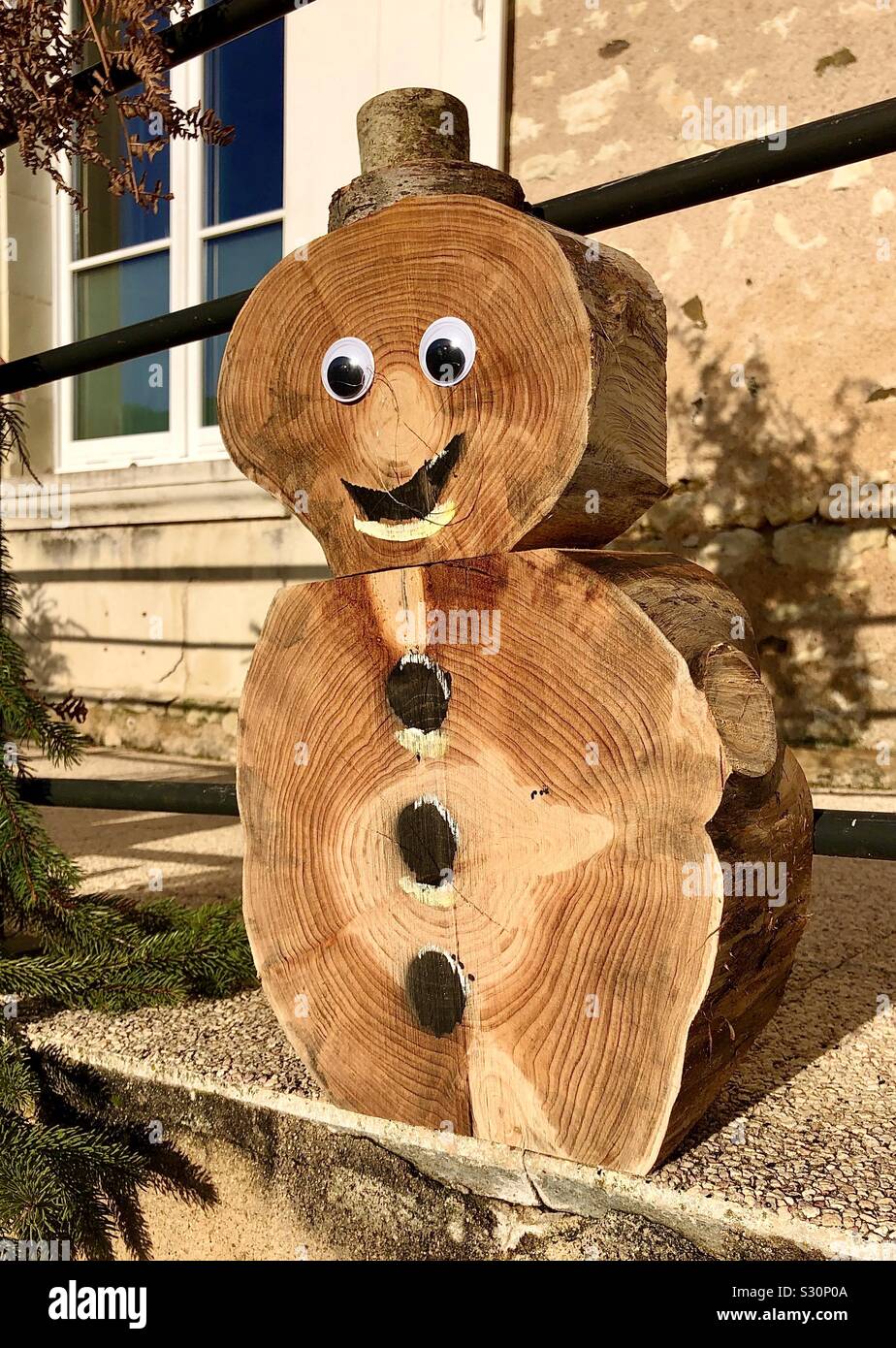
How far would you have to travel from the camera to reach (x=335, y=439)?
1072 millimetres

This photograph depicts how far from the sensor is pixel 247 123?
185 inches

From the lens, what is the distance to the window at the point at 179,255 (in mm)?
4660

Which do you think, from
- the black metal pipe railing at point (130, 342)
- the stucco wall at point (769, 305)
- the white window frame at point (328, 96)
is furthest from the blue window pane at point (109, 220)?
the black metal pipe railing at point (130, 342)

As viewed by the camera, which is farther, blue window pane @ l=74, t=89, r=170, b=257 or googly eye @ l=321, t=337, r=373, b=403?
blue window pane @ l=74, t=89, r=170, b=257

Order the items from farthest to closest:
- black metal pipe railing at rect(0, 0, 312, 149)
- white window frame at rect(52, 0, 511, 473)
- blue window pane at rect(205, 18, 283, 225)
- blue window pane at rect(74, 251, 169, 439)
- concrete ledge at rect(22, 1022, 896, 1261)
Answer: blue window pane at rect(74, 251, 169, 439)
blue window pane at rect(205, 18, 283, 225)
white window frame at rect(52, 0, 511, 473)
black metal pipe railing at rect(0, 0, 312, 149)
concrete ledge at rect(22, 1022, 896, 1261)

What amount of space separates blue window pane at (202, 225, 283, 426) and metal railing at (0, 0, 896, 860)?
11.0 feet

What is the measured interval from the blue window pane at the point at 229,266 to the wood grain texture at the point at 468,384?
3.79 meters

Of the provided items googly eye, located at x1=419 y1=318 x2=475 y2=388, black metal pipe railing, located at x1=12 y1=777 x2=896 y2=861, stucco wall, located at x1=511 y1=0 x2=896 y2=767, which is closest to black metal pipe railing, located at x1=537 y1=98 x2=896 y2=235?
googly eye, located at x1=419 y1=318 x2=475 y2=388

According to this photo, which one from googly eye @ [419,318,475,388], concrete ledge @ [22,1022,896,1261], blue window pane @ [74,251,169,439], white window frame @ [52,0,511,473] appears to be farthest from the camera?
blue window pane @ [74,251,169,439]

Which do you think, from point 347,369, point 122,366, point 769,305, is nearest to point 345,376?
point 347,369

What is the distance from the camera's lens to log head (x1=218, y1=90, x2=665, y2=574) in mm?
927

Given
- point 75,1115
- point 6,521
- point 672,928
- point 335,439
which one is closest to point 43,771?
point 6,521

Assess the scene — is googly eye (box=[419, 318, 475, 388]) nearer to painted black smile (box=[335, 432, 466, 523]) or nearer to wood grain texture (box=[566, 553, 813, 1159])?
painted black smile (box=[335, 432, 466, 523])

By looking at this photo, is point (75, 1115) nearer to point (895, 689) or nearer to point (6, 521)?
point (895, 689)
